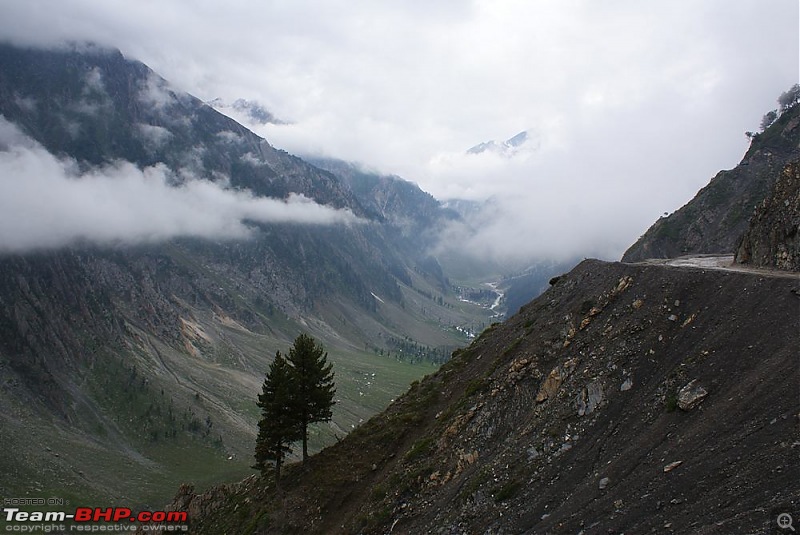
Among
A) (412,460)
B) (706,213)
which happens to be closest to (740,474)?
(412,460)

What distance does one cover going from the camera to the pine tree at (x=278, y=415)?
48.1 meters

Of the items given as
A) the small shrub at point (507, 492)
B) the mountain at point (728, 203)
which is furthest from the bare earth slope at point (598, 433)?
the mountain at point (728, 203)

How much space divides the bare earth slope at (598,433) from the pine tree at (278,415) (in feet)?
11.9

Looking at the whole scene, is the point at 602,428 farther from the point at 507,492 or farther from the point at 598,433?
the point at 507,492

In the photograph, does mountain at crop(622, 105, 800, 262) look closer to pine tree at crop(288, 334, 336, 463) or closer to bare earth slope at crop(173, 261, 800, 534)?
bare earth slope at crop(173, 261, 800, 534)

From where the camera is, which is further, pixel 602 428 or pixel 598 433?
pixel 602 428

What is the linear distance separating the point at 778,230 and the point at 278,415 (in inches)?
1998

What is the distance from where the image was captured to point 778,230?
1713 inches

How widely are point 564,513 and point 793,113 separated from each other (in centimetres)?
17455

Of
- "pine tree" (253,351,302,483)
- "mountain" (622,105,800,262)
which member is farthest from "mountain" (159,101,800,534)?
"mountain" (622,105,800,262)

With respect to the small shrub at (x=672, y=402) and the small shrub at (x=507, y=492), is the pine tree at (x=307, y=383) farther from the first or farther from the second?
the small shrub at (x=672, y=402)

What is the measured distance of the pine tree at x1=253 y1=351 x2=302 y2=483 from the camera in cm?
4812

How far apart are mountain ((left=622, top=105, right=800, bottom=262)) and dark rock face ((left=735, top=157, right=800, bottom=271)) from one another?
84.2 m

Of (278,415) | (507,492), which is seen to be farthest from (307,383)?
(507,492)
